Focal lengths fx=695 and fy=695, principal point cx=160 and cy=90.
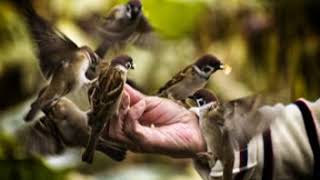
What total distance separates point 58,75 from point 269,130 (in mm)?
321

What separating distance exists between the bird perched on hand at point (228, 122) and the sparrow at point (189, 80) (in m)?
0.01

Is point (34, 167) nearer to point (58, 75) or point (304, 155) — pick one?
point (58, 75)

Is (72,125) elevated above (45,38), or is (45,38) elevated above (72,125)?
(45,38)

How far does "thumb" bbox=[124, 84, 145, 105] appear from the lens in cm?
99

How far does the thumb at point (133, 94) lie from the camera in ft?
3.26

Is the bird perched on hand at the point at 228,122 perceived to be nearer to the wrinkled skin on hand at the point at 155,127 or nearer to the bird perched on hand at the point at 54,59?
the wrinkled skin on hand at the point at 155,127

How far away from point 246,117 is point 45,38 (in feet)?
1.03

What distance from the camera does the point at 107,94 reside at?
0.99 m

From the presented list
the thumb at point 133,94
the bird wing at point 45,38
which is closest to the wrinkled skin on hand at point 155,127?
the thumb at point 133,94

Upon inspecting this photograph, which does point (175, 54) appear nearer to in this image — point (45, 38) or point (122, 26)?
point (122, 26)

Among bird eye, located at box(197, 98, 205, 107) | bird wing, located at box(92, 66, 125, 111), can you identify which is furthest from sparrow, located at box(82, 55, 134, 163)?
bird eye, located at box(197, 98, 205, 107)

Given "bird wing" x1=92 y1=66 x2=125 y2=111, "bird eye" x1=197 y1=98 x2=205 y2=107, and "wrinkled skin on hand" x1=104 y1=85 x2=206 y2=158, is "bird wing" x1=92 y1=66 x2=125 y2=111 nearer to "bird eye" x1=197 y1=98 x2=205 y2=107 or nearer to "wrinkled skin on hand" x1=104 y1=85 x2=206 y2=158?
"wrinkled skin on hand" x1=104 y1=85 x2=206 y2=158

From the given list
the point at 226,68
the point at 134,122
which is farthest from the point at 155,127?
the point at 226,68

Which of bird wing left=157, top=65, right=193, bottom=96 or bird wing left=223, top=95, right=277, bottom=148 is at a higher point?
bird wing left=157, top=65, right=193, bottom=96
